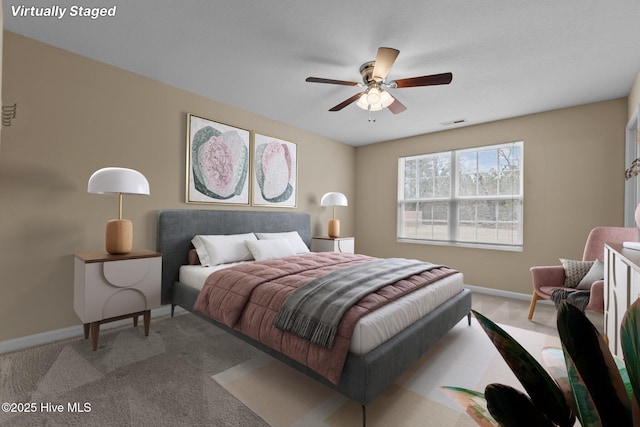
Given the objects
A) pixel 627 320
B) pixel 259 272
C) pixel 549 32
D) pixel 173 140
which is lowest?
pixel 259 272

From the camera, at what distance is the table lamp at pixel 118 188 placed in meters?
2.44

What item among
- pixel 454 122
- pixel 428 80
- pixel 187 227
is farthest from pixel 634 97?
pixel 187 227

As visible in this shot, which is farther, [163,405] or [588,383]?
[163,405]

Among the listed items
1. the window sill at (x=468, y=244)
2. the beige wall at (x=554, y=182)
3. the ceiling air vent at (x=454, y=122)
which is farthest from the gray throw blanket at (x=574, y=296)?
the ceiling air vent at (x=454, y=122)

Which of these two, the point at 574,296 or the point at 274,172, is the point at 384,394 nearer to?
the point at 574,296

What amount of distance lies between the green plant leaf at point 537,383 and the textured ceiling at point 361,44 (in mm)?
2220

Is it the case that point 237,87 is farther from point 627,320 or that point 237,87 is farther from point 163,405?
point 627,320

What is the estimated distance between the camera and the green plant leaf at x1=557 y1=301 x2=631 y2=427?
0.42 metres

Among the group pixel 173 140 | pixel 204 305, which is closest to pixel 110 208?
pixel 173 140

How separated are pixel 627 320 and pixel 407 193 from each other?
5.07 m

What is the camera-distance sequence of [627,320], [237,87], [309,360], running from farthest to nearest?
[237,87], [309,360], [627,320]

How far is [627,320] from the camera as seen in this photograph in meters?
0.41

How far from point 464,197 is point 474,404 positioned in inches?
182

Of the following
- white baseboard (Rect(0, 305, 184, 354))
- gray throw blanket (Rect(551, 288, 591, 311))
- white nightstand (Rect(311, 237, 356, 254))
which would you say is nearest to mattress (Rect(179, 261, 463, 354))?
gray throw blanket (Rect(551, 288, 591, 311))
